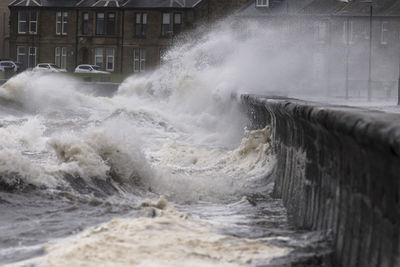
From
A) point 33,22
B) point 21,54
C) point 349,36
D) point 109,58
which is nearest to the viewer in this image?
point 349,36

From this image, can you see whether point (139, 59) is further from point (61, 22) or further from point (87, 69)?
point (61, 22)

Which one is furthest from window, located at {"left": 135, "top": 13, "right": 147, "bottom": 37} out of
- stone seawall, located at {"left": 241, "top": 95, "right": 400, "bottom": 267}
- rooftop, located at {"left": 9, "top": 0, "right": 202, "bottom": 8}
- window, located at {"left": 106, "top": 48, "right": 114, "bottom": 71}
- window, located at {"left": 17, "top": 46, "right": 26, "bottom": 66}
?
stone seawall, located at {"left": 241, "top": 95, "right": 400, "bottom": 267}

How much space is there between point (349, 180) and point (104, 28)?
6543cm

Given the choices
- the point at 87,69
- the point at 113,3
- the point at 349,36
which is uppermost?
the point at 113,3

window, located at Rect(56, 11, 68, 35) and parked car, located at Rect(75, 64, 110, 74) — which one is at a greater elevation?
window, located at Rect(56, 11, 68, 35)

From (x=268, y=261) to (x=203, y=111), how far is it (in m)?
23.0

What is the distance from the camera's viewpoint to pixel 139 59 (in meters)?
69.2

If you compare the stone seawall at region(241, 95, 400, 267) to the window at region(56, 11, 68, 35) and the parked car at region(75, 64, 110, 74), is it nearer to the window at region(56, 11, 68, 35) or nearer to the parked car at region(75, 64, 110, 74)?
the parked car at region(75, 64, 110, 74)

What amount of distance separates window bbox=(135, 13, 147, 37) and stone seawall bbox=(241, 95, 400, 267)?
60427mm

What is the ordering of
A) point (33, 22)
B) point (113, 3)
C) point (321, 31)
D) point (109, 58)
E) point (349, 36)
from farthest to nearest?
point (33, 22), point (109, 58), point (113, 3), point (321, 31), point (349, 36)

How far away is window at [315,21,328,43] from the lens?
61978mm

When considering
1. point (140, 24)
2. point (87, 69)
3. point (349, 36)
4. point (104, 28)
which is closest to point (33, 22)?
point (104, 28)

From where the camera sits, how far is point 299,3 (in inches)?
2680

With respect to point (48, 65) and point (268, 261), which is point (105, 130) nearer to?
point (268, 261)
